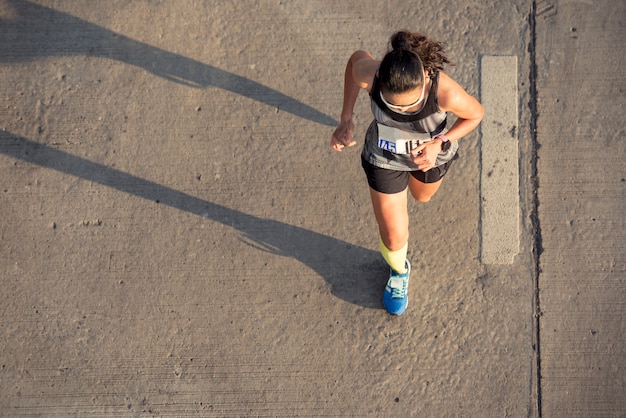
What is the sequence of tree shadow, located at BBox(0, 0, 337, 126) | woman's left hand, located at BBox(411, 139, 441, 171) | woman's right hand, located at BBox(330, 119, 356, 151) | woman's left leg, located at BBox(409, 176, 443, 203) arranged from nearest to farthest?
woman's left hand, located at BBox(411, 139, 441, 171), woman's right hand, located at BBox(330, 119, 356, 151), woman's left leg, located at BBox(409, 176, 443, 203), tree shadow, located at BBox(0, 0, 337, 126)

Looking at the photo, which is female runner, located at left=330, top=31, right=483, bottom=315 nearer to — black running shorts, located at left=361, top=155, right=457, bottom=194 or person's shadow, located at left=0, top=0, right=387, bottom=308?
black running shorts, located at left=361, top=155, right=457, bottom=194

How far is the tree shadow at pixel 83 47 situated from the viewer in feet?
13.5

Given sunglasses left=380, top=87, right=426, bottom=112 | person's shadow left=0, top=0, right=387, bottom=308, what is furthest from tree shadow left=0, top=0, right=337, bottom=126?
sunglasses left=380, top=87, right=426, bottom=112

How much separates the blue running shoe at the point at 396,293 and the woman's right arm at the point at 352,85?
1.13 meters

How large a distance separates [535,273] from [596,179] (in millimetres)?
795

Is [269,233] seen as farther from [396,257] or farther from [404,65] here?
[404,65]

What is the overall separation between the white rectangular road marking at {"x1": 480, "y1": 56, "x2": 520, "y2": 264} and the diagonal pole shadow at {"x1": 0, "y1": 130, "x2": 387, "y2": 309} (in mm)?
820

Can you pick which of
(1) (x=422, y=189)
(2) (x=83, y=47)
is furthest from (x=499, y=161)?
(2) (x=83, y=47)

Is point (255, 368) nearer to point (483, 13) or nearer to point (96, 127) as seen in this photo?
point (96, 127)

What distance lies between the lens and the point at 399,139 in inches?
113

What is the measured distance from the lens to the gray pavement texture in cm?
382

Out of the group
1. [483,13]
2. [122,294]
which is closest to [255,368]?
[122,294]

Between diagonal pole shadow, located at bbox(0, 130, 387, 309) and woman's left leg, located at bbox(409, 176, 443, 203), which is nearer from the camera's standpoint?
woman's left leg, located at bbox(409, 176, 443, 203)

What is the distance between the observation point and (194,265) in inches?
155
